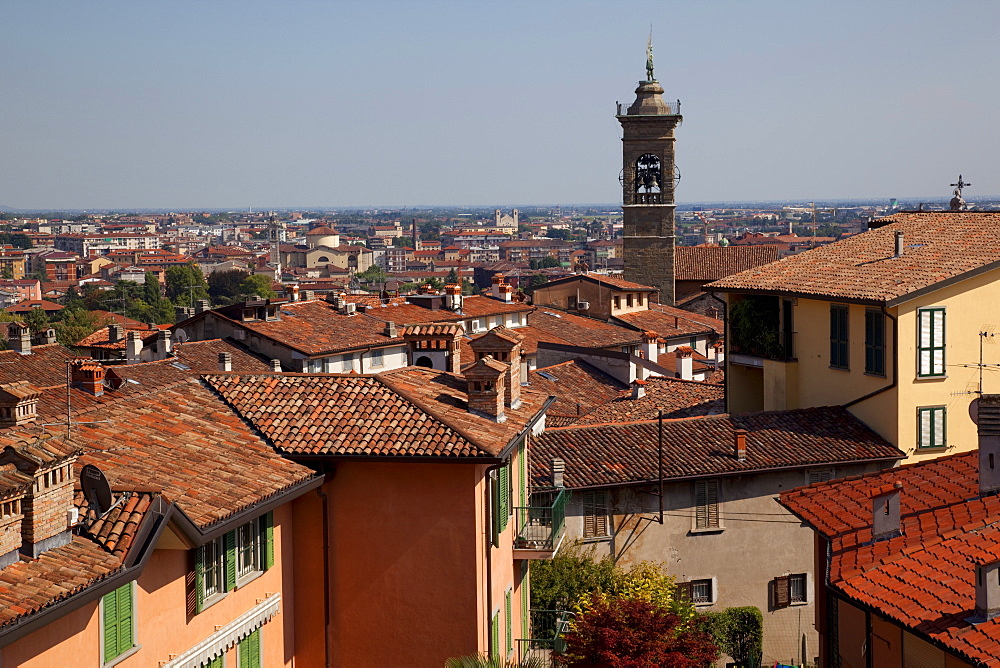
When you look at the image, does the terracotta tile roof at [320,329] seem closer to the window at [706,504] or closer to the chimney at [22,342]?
the chimney at [22,342]

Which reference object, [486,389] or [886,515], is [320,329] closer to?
[486,389]

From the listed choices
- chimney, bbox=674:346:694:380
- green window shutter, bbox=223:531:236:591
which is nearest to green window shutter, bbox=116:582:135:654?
green window shutter, bbox=223:531:236:591

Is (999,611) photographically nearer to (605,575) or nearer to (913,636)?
(913,636)

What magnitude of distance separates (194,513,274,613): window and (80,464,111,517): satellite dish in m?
1.46

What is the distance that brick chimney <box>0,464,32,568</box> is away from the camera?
9406 millimetres

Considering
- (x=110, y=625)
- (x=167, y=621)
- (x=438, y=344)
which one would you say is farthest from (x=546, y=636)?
(x=110, y=625)

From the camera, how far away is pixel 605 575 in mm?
22047

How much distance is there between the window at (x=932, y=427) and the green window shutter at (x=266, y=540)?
1546 centimetres

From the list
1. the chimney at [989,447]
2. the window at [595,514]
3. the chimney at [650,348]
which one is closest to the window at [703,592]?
the window at [595,514]

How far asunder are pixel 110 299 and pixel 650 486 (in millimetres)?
118112

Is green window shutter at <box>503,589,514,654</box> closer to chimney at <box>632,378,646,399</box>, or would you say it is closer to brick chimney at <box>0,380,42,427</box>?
brick chimney at <box>0,380,42,427</box>

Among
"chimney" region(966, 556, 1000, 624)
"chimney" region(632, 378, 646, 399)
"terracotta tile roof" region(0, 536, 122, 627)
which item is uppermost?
"terracotta tile roof" region(0, 536, 122, 627)

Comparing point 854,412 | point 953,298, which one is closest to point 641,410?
point 854,412

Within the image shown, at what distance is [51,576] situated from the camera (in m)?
9.58
